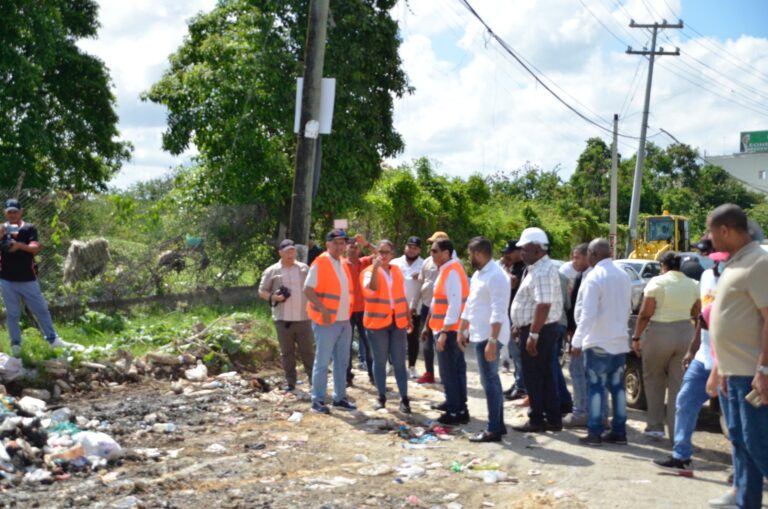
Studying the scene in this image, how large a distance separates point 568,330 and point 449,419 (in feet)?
7.09

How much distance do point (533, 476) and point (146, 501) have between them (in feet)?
10.0

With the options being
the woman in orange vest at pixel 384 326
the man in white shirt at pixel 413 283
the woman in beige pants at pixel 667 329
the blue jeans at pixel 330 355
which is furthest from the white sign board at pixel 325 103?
the woman in beige pants at pixel 667 329

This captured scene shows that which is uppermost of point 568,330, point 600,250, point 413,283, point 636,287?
point 600,250

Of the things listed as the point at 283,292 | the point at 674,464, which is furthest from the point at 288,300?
the point at 674,464

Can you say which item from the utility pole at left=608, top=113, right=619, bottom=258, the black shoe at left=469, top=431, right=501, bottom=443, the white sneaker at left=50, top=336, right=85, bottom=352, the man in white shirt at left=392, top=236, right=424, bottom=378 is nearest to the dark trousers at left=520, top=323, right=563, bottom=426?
the black shoe at left=469, top=431, right=501, bottom=443

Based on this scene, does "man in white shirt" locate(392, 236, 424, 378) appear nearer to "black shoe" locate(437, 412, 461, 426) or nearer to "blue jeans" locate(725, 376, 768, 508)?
"black shoe" locate(437, 412, 461, 426)

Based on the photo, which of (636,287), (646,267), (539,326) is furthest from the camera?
(646,267)

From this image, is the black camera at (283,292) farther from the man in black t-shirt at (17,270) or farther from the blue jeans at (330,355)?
the man in black t-shirt at (17,270)

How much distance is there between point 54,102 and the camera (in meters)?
24.9

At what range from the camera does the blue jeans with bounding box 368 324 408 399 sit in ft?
30.9

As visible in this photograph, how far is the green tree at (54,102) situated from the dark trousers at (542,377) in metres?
16.5

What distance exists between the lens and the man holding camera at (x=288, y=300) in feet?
33.4

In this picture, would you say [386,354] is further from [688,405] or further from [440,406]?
[688,405]

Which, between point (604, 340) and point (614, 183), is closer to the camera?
point (604, 340)
